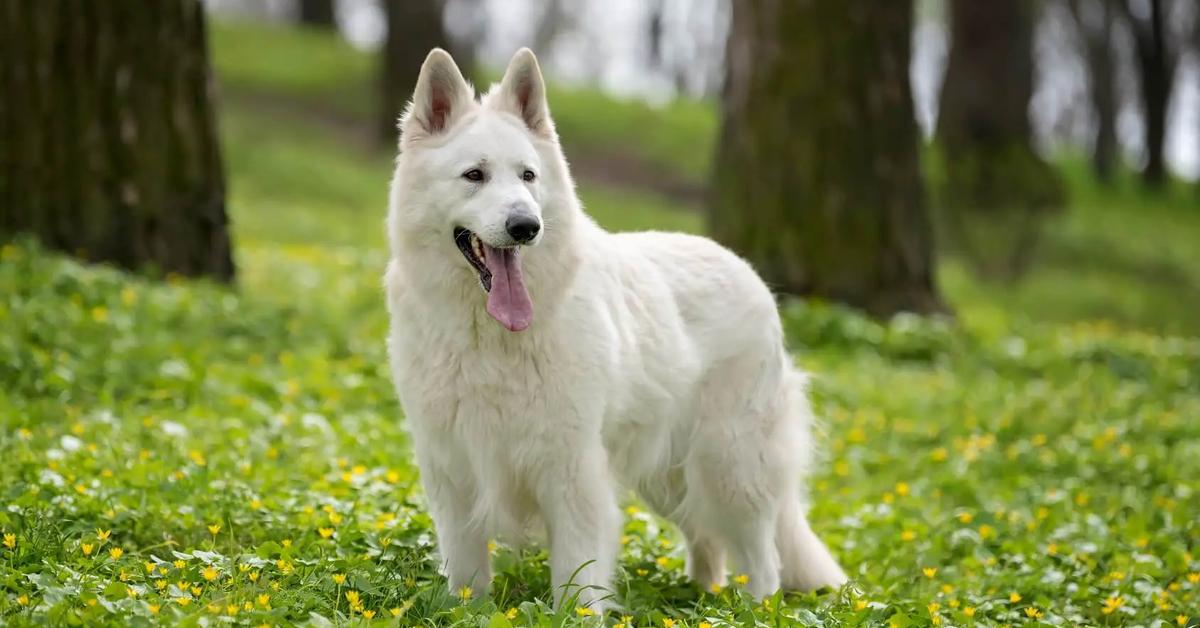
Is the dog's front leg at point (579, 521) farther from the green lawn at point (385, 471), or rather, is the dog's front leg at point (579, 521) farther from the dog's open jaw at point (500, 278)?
the dog's open jaw at point (500, 278)

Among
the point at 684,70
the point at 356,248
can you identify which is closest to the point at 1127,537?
the point at 356,248

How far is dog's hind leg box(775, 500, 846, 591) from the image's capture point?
544cm

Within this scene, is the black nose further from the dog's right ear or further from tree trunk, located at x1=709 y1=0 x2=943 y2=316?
tree trunk, located at x1=709 y1=0 x2=943 y2=316

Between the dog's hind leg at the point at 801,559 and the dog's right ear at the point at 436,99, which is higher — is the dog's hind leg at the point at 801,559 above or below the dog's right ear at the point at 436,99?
below

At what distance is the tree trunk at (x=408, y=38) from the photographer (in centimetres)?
2038

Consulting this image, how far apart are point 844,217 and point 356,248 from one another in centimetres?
683

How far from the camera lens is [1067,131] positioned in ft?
193

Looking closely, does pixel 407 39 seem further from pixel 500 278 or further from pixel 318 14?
pixel 500 278

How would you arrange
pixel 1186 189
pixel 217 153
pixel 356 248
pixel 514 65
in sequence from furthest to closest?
pixel 1186 189 < pixel 356 248 < pixel 217 153 < pixel 514 65

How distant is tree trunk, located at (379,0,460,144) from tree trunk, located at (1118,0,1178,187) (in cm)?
1605

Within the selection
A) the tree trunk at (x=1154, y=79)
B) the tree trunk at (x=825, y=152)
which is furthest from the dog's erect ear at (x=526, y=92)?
the tree trunk at (x=1154, y=79)

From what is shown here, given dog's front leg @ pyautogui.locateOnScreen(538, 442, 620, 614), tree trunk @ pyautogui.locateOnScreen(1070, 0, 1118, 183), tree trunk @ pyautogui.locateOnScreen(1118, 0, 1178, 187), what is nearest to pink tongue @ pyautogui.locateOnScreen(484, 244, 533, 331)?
dog's front leg @ pyautogui.locateOnScreen(538, 442, 620, 614)

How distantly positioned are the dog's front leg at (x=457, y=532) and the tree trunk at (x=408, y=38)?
1633 cm

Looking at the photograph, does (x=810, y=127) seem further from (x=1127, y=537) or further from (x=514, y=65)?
(x=514, y=65)
